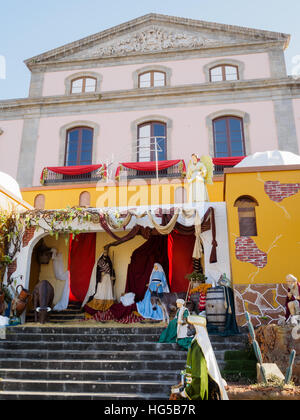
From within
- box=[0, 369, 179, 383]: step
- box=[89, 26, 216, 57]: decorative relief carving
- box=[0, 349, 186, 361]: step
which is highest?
box=[89, 26, 216, 57]: decorative relief carving

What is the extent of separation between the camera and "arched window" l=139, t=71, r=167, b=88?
57.7ft

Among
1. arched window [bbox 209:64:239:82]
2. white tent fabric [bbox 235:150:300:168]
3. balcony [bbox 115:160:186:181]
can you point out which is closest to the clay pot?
balcony [bbox 115:160:186:181]

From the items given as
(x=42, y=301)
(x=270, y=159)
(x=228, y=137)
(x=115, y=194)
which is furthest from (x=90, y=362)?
(x=228, y=137)

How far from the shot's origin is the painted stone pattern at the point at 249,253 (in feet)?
30.6

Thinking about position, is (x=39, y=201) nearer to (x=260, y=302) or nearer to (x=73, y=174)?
(x=73, y=174)

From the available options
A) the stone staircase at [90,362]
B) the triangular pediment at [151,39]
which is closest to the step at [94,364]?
the stone staircase at [90,362]

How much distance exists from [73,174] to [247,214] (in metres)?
8.10

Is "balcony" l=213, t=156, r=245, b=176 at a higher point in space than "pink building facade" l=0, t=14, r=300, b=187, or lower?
lower

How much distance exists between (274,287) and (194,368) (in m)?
5.07

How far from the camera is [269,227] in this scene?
9.55 meters

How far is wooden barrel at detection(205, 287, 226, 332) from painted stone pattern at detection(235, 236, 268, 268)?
1129 mm

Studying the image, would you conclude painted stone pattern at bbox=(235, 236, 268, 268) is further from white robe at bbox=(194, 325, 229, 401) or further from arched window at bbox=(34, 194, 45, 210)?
arched window at bbox=(34, 194, 45, 210)

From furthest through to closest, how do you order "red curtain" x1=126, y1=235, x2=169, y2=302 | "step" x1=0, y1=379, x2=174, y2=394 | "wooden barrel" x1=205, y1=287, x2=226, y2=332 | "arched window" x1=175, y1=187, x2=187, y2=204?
"arched window" x1=175, y1=187, x2=187, y2=204
"red curtain" x1=126, y1=235, x2=169, y2=302
"wooden barrel" x1=205, y1=287, x2=226, y2=332
"step" x1=0, y1=379, x2=174, y2=394

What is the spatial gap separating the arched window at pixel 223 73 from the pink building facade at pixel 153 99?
0.05 m
